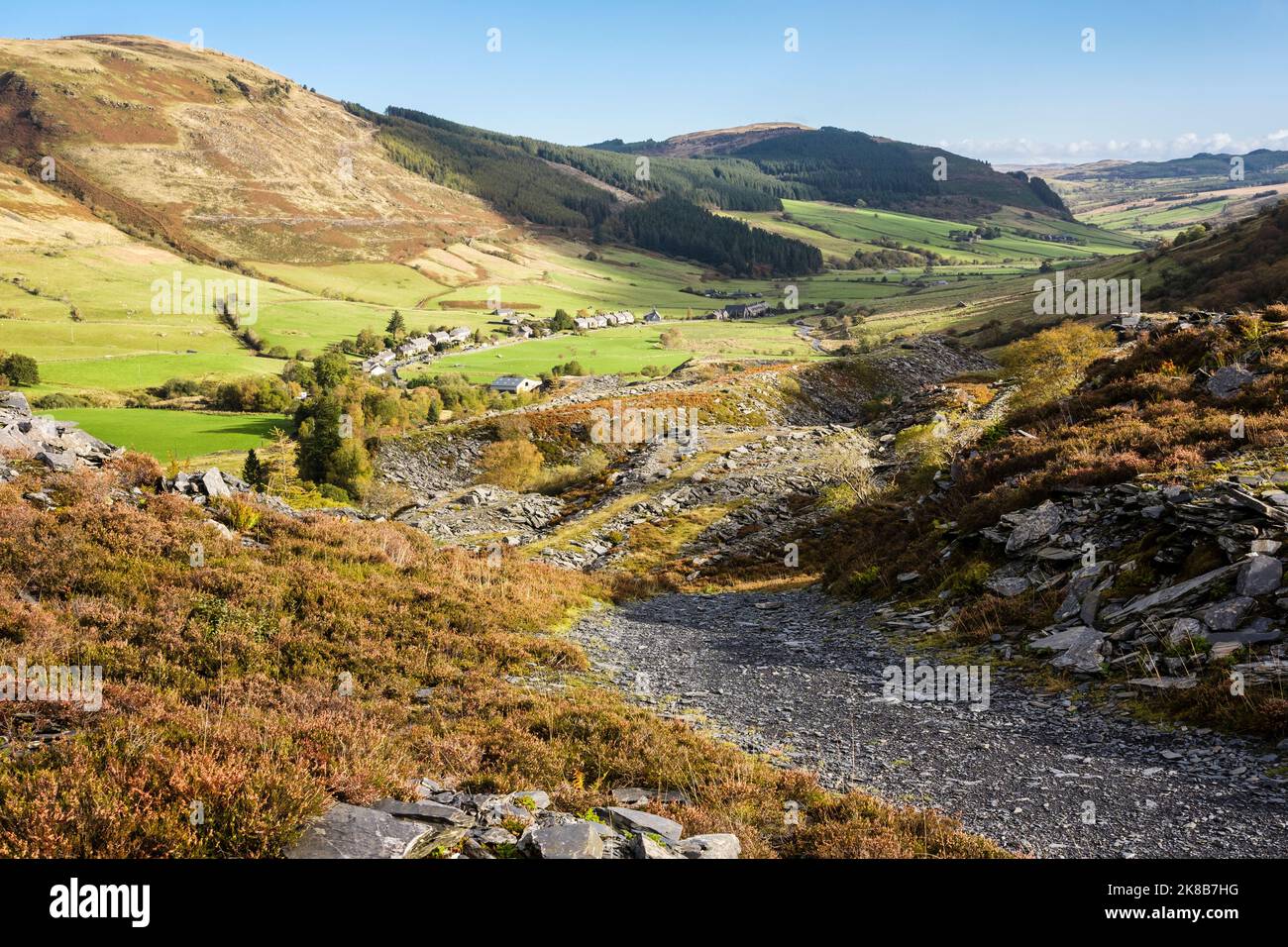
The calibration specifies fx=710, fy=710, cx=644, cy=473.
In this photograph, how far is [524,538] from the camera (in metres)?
39.8

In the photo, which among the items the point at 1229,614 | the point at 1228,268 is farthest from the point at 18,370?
the point at 1228,268

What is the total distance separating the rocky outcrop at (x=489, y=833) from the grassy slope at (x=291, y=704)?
0.33 metres

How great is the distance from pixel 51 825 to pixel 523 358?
456 ft

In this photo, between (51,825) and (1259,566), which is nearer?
(51,825)

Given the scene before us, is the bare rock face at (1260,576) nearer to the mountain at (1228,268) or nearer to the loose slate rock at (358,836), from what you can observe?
the loose slate rock at (358,836)

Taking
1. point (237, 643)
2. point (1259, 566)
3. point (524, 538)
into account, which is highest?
point (1259, 566)

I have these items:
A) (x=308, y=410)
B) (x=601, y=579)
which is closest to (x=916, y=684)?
(x=601, y=579)

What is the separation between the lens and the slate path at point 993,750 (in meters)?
8.79

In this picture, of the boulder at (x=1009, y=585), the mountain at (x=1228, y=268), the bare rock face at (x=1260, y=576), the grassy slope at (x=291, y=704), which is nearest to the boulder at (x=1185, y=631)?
the bare rock face at (x=1260, y=576)

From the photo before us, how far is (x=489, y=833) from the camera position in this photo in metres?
7.41

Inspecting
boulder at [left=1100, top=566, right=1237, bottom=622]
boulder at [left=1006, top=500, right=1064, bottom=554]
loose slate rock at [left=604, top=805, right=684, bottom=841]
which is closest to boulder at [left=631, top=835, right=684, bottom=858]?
loose slate rock at [left=604, top=805, right=684, bottom=841]

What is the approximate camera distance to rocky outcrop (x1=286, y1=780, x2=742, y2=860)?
22.2 feet

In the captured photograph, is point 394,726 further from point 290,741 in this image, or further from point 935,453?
point 935,453

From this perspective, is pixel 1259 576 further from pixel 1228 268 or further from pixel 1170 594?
pixel 1228 268
